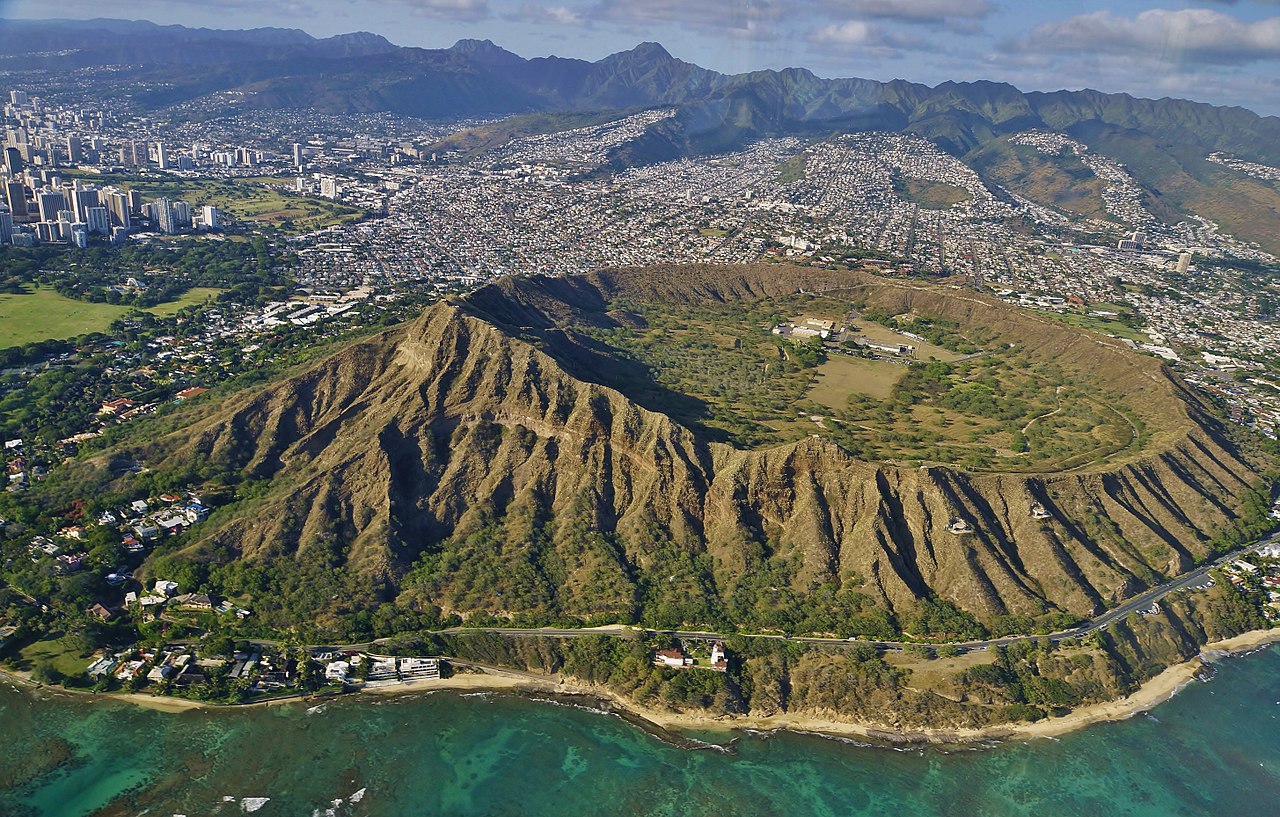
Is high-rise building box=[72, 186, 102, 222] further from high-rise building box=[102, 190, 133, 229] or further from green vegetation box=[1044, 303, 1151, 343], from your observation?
green vegetation box=[1044, 303, 1151, 343]

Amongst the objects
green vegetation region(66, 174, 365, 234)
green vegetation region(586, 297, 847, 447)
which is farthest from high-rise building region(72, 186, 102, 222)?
Answer: green vegetation region(586, 297, 847, 447)

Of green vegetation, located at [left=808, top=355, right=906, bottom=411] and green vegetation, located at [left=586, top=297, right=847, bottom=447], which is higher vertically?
green vegetation, located at [left=586, top=297, right=847, bottom=447]

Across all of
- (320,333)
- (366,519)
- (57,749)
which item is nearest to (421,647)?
(366,519)

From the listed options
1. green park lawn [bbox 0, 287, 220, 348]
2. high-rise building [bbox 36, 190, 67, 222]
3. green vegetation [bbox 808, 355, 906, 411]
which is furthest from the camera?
high-rise building [bbox 36, 190, 67, 222]

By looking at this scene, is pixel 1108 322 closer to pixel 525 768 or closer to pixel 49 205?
pixel 525 768

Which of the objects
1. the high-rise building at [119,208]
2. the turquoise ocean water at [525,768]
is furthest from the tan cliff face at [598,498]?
Result: the high-rise building at [119,208]

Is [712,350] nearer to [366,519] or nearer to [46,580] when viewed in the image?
[366,519]

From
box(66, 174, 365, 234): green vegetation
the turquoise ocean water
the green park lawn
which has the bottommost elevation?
the turquoise ocean water

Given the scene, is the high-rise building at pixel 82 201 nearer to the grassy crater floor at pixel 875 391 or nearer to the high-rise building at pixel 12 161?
the high-rise building at pixel 12 161
